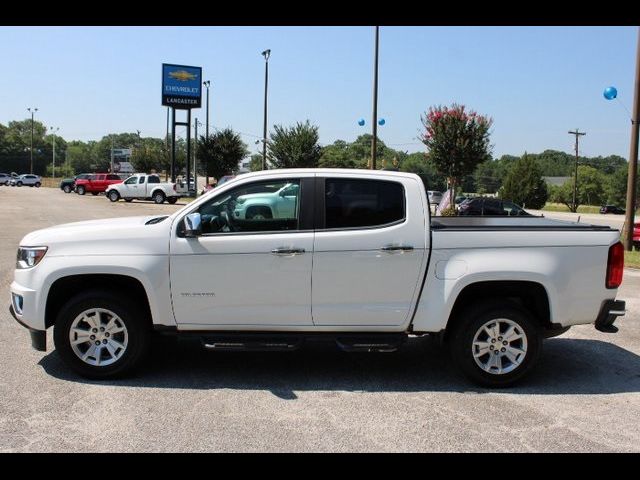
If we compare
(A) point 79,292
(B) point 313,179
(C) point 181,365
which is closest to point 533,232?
(B) point 313,179

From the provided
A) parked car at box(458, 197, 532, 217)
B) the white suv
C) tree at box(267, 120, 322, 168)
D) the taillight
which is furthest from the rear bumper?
the white suv

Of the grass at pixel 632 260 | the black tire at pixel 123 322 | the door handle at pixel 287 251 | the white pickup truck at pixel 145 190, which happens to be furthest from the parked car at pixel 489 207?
the black tire at pixel 123 322

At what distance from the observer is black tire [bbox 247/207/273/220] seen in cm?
525

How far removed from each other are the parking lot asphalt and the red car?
4597 centimetres

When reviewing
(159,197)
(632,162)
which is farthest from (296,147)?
(632,162)

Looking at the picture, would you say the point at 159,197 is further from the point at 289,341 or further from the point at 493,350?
the point at 493,350

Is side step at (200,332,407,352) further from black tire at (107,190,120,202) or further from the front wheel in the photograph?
black tire at (107,190,120,202)

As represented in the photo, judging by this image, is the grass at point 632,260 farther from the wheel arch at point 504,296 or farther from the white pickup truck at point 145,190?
the white pickup truck at point 145,190

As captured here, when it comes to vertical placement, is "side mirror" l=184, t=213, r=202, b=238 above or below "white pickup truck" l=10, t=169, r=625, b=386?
above

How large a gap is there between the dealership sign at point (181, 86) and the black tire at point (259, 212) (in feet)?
154

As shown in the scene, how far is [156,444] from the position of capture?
3.96 metres

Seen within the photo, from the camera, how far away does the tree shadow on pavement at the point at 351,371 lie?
5234 millimetres

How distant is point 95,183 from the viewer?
1961 inches

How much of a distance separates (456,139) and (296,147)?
52.8 ft
